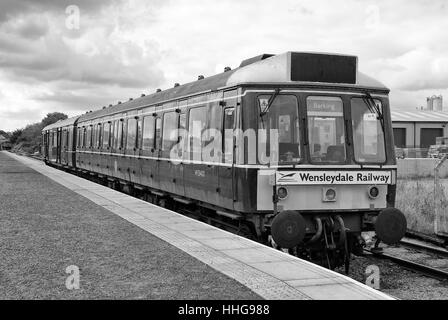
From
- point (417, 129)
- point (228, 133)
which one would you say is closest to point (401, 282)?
point (228, 133)

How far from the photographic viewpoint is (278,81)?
8.77 m

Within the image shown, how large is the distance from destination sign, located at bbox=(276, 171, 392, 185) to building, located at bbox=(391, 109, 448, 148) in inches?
1672

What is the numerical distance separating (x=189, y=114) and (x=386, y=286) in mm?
5107

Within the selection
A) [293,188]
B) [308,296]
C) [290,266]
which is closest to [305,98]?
[293,188]

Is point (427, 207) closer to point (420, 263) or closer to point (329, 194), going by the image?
point (420, 263)

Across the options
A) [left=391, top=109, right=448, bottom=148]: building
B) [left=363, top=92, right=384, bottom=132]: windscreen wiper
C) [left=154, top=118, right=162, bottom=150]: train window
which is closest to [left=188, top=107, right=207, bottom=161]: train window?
[left=154, top=118, right=162, bottom=150]: train window

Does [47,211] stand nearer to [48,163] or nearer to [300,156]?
[300,156]

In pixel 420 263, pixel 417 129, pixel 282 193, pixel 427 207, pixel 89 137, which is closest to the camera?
pixel 282 193

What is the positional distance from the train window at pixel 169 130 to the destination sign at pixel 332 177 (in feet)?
13.6

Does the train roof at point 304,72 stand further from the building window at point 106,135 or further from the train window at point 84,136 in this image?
the train window at point 84,136

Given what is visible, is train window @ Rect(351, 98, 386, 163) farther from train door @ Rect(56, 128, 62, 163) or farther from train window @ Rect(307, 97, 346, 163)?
train door @ Rect(56, 128, 62, 163)

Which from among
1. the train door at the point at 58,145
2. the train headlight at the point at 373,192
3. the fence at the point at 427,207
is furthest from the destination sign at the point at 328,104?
the train door at the point at 58,145

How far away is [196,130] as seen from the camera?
10.9 metres

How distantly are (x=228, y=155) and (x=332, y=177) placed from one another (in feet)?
5.55
